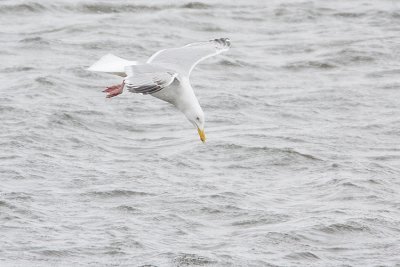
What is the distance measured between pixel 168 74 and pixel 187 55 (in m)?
1.57

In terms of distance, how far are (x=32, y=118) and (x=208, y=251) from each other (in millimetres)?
4259

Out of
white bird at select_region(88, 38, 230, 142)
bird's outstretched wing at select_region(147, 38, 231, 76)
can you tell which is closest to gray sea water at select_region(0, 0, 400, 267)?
white bird at select_region(88, 38, 230, 142)

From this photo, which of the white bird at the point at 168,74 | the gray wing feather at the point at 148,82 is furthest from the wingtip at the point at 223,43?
the gray wing feather at the point at 148,82

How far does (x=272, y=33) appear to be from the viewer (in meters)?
17.8

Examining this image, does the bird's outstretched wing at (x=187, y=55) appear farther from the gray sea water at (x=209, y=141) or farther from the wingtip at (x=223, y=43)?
the gray sea water at (x=209, y=141)

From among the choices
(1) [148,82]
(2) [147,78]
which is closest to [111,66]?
(2) [147,78]

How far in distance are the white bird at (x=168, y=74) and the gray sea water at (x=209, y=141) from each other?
92cm

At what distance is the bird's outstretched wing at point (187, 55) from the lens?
1000 cm

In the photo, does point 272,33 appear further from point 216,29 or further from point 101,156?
point 101,156

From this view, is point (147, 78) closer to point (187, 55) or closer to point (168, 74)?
point (168, 74)

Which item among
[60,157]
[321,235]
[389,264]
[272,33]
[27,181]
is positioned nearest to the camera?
[389,264]

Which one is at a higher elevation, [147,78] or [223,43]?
[147,78]

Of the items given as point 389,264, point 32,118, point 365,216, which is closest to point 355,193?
point 365,216

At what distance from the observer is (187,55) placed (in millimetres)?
10438
